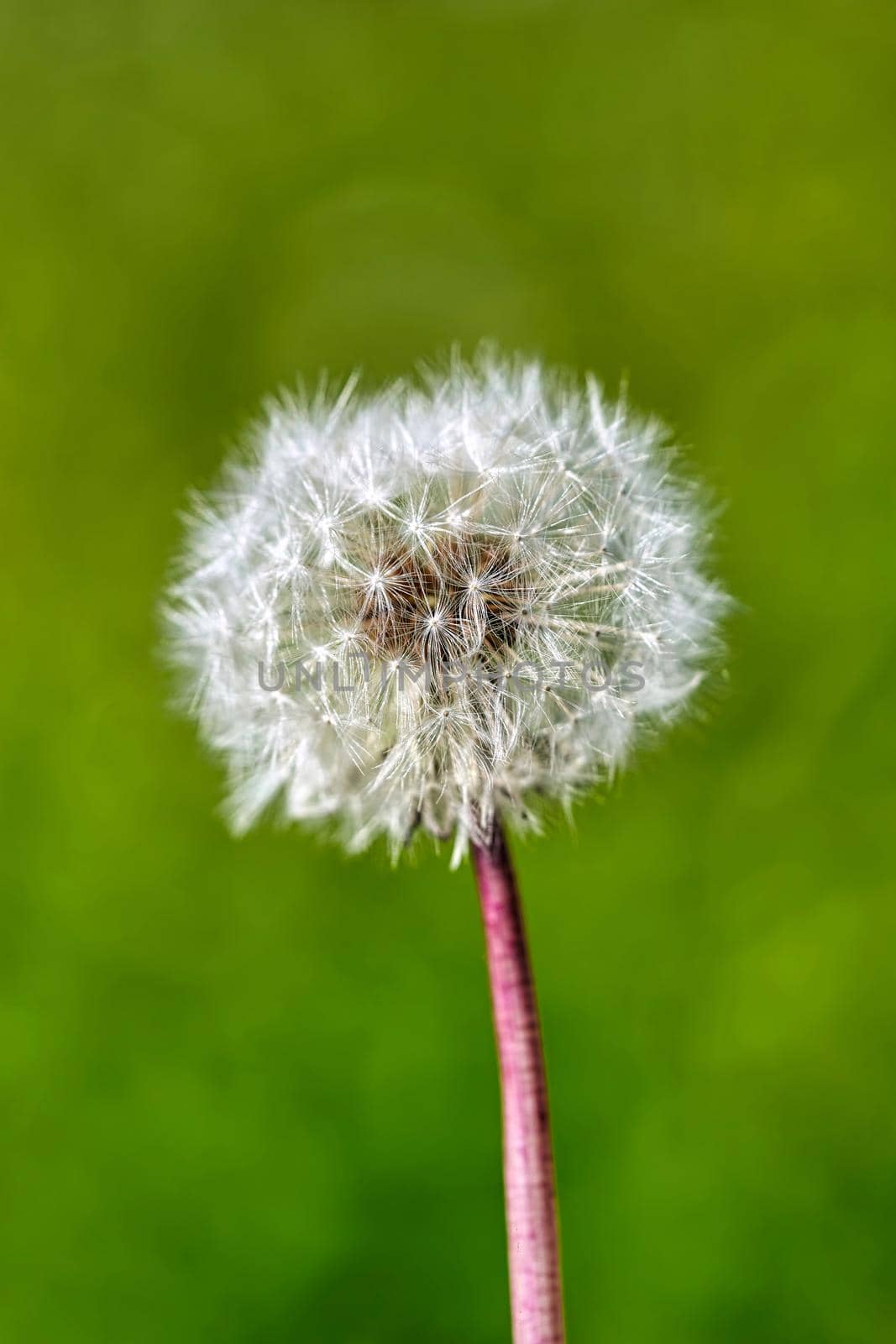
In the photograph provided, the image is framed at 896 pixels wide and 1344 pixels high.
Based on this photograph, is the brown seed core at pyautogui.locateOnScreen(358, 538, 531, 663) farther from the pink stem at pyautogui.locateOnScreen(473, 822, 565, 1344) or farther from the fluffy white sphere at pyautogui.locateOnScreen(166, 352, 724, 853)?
the pink stem at pyautogui.locateOnScreen(473, 822, 565, 1344)

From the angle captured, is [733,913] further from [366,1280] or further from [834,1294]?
[366,1280]

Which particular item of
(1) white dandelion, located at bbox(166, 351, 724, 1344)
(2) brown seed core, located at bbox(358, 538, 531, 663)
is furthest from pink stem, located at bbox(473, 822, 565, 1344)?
(2) brown seed core, located at bbox(358, 538, 531, 663)

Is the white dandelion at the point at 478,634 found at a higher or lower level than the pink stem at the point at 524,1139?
higher

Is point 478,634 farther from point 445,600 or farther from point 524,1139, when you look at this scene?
point 524,1139

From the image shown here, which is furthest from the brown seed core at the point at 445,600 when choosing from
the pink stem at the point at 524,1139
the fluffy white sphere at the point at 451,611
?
the pink stem at the point at 524,1139

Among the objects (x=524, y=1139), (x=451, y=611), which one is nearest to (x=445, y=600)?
(x=451, y=611)

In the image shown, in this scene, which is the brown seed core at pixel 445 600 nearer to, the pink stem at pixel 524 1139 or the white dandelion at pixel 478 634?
the white dandelion at pixel 478 634

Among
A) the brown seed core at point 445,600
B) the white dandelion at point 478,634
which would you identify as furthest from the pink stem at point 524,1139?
the brown seed core at point 445,600
